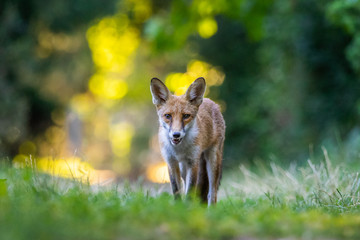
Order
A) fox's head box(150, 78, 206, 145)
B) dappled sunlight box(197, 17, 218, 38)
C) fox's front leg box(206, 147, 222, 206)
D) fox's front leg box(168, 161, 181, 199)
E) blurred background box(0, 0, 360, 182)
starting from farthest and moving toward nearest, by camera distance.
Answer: dappled sunlight box(197, 17, 218, 38) → blurred background box(0, 0, 360, 182) → fox's front leg box(206, 147, 222, 206) → fox's front leg box(168, 161, 181, 199) → fox's head box(150, 78, 206, 145)

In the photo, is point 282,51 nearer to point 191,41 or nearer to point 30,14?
point 191,41

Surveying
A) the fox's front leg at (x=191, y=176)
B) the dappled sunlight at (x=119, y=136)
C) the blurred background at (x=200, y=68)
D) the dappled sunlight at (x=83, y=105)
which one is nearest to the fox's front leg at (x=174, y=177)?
the fox's front leg at (x=191, y=176)

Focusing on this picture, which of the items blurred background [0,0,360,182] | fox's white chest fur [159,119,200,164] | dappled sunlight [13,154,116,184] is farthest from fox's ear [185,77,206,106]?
dappled sunlight [13,154,116,184]

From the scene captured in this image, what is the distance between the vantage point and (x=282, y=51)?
14.3 meters

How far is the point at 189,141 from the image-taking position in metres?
6.11

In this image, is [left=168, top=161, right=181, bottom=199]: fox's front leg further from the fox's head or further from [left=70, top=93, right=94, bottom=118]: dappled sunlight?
[left=70, top=93, right=94, bottom=118]: dappled sunlight

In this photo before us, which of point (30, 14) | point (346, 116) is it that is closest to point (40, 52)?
point (30, 14)

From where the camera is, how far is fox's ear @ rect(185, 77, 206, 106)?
6309 mm

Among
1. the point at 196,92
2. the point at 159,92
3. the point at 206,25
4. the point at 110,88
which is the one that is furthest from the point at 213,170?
the point at 110,88

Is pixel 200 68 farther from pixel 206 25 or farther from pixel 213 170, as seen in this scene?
pixel 213 170

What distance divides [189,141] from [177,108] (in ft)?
1.58

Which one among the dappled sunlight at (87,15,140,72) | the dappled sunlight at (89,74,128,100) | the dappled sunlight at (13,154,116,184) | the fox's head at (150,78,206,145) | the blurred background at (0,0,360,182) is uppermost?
the dappled sunlight at (87,15,140,72)

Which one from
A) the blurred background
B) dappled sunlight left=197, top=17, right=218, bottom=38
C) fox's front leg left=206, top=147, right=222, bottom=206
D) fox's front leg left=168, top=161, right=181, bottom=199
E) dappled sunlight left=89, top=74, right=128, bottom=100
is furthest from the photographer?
dappled sunlight left=89, top=74, right=128, bottom=100

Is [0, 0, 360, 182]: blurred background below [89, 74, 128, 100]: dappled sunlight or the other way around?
below
